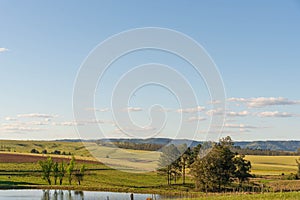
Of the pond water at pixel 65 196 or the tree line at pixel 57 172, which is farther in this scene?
the tree line at pixel 57 172

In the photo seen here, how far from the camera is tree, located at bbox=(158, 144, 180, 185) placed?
8494 cm

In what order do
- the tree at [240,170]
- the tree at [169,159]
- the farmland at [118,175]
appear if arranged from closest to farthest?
1. the tree at [240,170]
2. the farmland at [118,175]
3. the tree at [169,159]

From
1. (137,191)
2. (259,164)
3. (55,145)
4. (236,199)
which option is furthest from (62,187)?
(55,145)

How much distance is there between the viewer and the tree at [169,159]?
84938 mm

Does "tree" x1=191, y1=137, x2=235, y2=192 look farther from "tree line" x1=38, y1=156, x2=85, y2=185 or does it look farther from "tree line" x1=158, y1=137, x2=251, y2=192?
"tree line" x1=38, y1=156, x2=85, y2=185

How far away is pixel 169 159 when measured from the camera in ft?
279

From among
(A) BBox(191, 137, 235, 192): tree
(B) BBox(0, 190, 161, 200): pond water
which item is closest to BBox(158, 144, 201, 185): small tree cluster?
(A) BBox(191, 137, 235, 192): tree

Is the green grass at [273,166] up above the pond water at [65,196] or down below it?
above

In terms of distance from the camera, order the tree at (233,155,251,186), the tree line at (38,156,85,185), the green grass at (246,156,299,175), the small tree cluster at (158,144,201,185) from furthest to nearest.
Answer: the green grass at (246,156,299,175)
the small tree cluster at (158,144,201,185)
the tree line at (38,156,85,185)
the tree at (233,155,251,186)

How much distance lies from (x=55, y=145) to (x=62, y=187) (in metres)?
117

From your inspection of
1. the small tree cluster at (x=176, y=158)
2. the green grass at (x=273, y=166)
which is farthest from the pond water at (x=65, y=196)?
the green grass at (x=273, y=166)

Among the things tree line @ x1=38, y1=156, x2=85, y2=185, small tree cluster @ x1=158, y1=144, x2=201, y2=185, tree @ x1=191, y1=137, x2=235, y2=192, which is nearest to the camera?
tree @ x1=191, y1=137, x2=235, y2=192

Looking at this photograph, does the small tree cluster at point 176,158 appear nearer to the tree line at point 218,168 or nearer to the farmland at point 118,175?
the farmland at point 118,175

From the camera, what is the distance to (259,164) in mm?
131750
